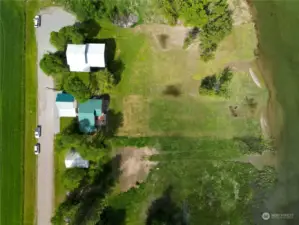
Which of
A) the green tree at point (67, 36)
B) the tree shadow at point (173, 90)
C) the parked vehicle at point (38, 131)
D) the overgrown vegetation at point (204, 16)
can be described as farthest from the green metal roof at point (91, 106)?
the overgrown vegetation at point (204, 16)

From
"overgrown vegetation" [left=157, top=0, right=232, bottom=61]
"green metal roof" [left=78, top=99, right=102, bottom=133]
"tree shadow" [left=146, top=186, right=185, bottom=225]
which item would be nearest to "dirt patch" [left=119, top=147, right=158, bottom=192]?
"tree shadow" [left=146, top=186, right=185, bottom=225]

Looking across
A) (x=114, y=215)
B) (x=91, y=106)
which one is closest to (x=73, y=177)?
(x=114, y=215)

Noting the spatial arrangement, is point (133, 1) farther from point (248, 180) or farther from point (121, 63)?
point (248, 180)

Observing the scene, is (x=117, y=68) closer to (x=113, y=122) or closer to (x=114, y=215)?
(x=113, y=122)

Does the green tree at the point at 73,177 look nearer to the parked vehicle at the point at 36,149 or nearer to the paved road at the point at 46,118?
the paved road at the point at 46,118

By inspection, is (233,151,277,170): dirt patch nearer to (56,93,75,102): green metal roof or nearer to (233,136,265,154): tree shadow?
(233,136,265,154): tree shadow

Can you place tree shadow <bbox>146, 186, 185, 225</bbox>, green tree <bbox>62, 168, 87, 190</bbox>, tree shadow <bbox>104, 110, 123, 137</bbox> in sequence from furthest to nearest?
tree shadow <bbox>104, 110, 123, 137</bbox> < tree shadow <bbox>146, 186, 185, 225</bbox> < green tree <bbox>62, 168, 87, 190</bbox>

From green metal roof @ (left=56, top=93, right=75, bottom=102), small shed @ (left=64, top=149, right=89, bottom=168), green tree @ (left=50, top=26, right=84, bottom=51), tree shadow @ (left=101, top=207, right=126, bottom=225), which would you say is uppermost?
green tree @ (left=50, top=26, right=84, bottom=51)
